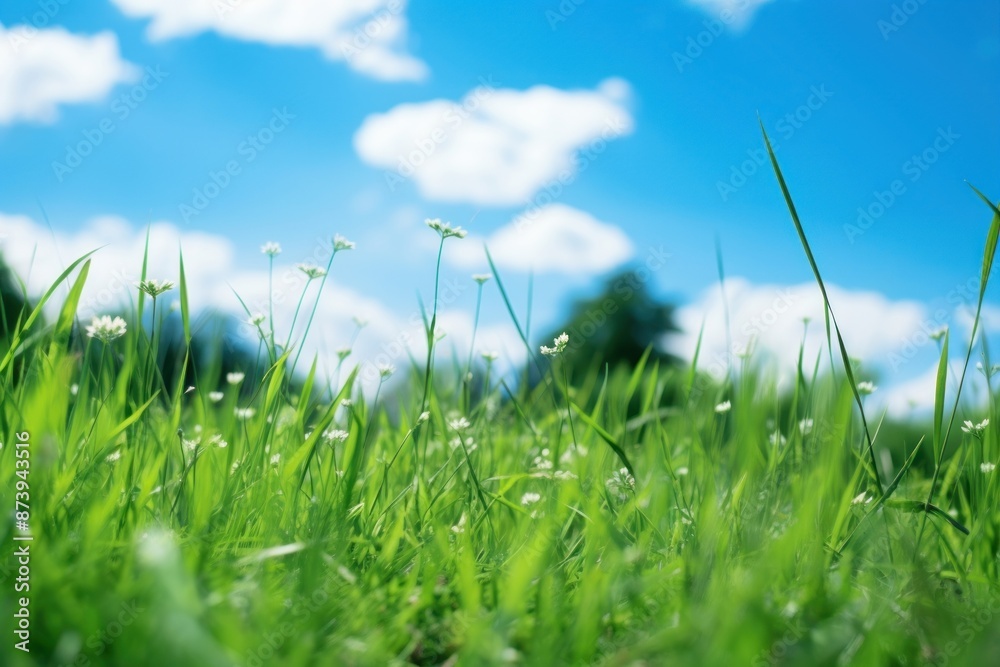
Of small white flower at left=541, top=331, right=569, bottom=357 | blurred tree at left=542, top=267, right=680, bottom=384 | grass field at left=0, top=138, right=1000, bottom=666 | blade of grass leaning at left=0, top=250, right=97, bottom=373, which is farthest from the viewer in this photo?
blurred tree at left=542, top=267, right=680, bottom=384

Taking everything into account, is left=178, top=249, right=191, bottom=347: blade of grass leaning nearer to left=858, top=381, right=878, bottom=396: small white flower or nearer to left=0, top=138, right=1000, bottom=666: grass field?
left=0, top=138, right=1000, bottom=666: grass field

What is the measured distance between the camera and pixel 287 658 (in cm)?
130

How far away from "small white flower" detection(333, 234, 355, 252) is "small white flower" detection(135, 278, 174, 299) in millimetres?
558

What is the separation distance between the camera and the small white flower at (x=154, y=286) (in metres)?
2.27

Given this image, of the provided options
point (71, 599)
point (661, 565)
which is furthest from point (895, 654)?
point (71, 599)

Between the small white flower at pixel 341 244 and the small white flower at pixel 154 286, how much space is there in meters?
0.56

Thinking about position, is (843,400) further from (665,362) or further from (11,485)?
(665,362)

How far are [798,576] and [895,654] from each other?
15.0 inches

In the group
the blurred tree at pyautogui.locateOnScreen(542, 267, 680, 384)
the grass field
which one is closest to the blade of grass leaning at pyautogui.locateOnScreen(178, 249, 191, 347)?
the grass field

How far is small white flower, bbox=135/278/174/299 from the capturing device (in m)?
2.27

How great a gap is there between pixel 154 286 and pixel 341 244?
2.06 ft

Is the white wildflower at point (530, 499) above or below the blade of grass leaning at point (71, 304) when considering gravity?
below

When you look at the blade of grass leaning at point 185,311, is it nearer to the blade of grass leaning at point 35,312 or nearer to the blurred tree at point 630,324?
the blade of grass leaning at point 35,312

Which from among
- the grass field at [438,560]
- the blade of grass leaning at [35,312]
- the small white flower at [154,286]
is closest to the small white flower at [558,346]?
the grass field at [438,560]
